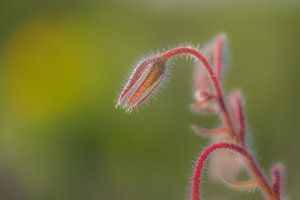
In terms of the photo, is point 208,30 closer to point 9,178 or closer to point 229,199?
point 9,178

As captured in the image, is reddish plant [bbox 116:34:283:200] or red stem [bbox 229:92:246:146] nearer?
reddish plant [bbox 116:34:283:200]

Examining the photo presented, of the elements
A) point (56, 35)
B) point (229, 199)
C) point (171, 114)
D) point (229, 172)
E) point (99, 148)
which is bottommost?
point (229, 172)

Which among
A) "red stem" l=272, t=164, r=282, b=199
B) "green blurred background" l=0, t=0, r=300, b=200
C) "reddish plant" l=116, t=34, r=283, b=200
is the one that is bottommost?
"red stem" l=272, t=164, r=282, b=199

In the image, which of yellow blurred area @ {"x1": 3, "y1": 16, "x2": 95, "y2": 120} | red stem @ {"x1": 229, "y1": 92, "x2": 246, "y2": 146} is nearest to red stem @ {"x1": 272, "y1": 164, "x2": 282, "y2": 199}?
red stem @ {"x1": 229, "y1": 92, "x2": 246, "y2": 146}

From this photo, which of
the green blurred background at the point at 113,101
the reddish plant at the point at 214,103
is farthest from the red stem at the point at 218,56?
the green blurred background at the point at 113,101

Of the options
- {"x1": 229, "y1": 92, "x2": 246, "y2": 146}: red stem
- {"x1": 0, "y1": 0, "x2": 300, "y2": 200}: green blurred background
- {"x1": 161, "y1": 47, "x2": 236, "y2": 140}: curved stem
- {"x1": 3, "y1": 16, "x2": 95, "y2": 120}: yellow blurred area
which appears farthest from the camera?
{"x1": 3, "y1": 16, "x2": 95, "y2": 120}: yellow blurred area

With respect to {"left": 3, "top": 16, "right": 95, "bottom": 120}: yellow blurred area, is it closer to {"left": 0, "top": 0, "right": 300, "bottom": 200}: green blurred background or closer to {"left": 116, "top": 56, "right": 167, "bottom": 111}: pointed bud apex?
{"left": 0, "top": 0, "right": 300, "bottom": 200}: green blurred background

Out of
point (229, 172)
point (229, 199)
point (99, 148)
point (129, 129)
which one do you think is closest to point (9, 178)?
point (99, 148)

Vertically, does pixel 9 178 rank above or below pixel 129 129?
below
